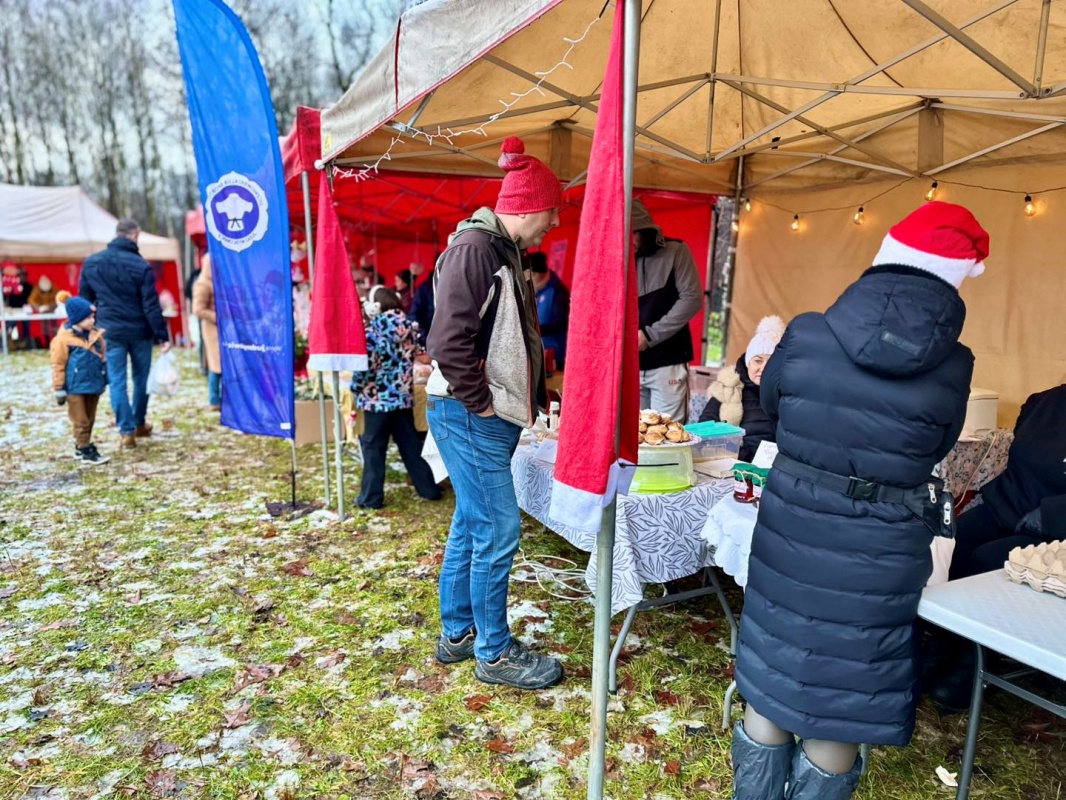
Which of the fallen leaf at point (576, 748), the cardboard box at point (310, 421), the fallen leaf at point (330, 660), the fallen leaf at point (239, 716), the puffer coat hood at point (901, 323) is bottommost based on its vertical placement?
the fallen leaf at point (239, 716)

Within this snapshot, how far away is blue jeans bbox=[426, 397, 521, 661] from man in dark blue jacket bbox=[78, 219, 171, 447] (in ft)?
16.7

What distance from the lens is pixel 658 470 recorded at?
259cm

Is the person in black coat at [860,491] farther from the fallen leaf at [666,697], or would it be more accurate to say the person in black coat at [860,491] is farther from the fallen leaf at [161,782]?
the fallen leaf at [161,782]

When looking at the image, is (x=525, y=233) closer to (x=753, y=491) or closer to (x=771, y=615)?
(x=753, y=491)

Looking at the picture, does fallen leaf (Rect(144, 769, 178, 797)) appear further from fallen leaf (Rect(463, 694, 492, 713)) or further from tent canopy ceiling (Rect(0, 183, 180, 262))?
tent canopy ceiling (Rect(0, 183, 180, 262))

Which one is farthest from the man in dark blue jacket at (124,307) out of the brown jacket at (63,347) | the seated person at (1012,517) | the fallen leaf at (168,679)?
the seated person at (1012,517)

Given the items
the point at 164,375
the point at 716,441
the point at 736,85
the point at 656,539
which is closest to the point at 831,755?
the point at 656,539

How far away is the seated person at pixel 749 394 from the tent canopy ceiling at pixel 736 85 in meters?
1.33

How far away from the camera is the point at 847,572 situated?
1551mm

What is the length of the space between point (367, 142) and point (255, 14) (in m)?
18.2

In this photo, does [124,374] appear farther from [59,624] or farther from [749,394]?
[749,394]

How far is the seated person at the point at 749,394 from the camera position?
324 centimetres

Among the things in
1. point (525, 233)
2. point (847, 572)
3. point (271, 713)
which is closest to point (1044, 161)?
point (525, 233)

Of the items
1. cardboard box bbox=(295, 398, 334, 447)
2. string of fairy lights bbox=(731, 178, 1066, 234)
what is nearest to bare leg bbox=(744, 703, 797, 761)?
string of fairy lights bbox=(731, 178, 1066, 234)
